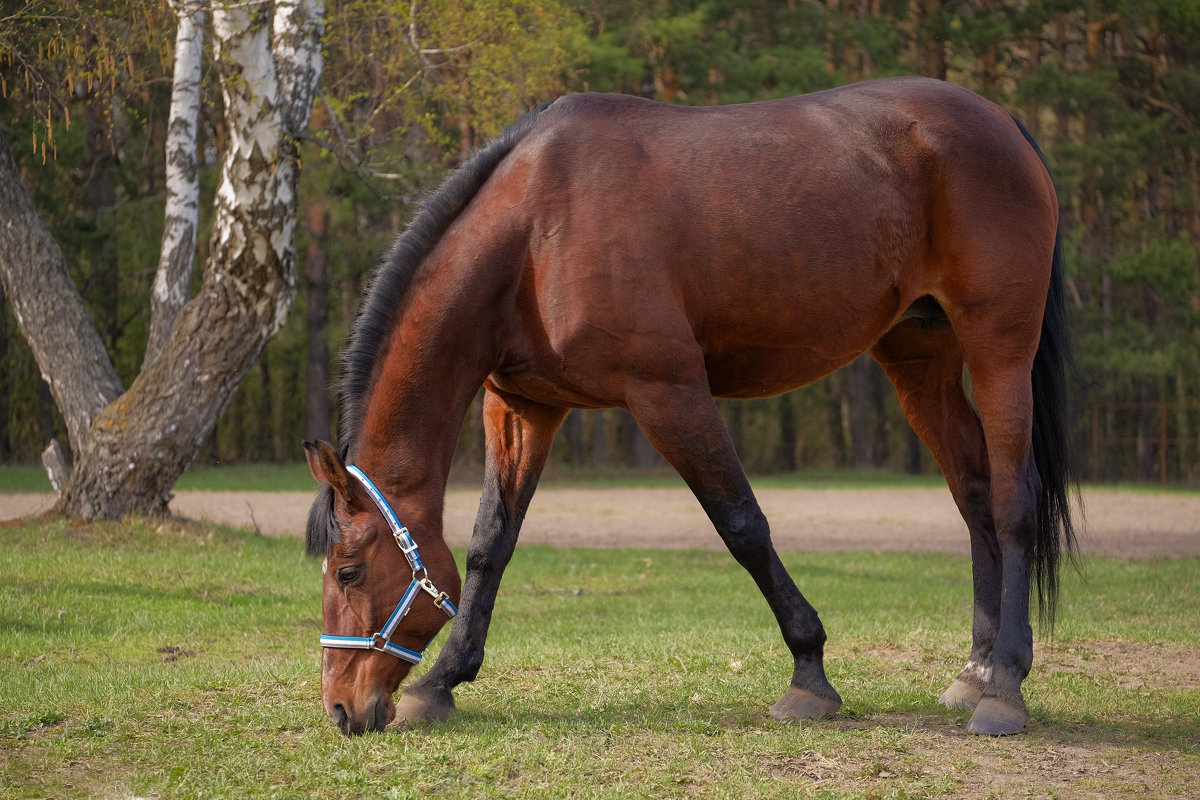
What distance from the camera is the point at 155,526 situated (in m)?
10.6

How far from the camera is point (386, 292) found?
430cm

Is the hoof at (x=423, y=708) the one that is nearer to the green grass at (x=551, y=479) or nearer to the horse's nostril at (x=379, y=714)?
the horse's nostril at (x=379, y=714)

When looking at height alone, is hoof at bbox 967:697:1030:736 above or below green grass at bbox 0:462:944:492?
above

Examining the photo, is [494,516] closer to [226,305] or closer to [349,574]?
[349,574]

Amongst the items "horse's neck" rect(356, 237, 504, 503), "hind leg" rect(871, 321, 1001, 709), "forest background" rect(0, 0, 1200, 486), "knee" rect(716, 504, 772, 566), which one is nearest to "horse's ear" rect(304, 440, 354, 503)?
"horse's neck" rect(356, 237, 504, 503)

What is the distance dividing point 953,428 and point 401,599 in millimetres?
2490

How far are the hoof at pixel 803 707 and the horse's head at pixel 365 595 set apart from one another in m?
1.28

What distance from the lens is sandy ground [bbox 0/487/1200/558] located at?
1395 cm

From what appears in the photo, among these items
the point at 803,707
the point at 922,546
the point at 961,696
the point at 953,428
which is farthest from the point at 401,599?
the point at 922,546

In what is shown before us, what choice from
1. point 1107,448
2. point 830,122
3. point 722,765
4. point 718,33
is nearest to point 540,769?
point 722,765

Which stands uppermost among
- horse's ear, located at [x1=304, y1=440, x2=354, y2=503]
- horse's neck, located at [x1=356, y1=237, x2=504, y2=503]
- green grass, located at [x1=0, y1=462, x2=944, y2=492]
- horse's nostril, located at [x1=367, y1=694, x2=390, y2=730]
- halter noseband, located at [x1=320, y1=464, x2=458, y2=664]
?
horse's neck, located at [x1=356, y1=237, x2=504, y2=503]

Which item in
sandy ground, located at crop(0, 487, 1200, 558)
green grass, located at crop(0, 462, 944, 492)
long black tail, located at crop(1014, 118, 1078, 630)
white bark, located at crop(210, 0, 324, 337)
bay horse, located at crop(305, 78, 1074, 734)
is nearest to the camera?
bay horse, located at crop(305, 78, 1074, 734)

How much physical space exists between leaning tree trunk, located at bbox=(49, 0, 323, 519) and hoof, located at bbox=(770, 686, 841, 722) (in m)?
7.54

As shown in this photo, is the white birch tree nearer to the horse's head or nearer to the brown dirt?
the brown dirt
